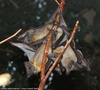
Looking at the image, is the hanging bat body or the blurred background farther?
the blurred background

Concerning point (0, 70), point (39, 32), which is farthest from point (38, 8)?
point (39, 32)

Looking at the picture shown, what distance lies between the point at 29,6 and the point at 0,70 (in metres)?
0.57

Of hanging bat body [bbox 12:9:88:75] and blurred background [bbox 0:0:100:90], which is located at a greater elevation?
hanging bat body [bbox 12:9:88:75]

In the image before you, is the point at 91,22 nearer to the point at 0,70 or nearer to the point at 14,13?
the point at 14,13

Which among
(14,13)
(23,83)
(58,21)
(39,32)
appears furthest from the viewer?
(14,13)

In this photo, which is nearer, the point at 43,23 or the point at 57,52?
the point at 57,52

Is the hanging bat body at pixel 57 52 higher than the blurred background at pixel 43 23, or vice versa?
the hanging bat body at pixel 57 52

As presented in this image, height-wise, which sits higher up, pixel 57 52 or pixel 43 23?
pixel 57 52

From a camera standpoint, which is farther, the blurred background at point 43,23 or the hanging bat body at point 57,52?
the blurred background at point 43,23

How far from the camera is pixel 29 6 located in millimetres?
2359

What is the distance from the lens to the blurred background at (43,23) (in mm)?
2172

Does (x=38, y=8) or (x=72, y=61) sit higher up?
(x=72, y=61)

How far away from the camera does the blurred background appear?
2172 millimetres

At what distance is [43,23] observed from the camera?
84.2 inches
